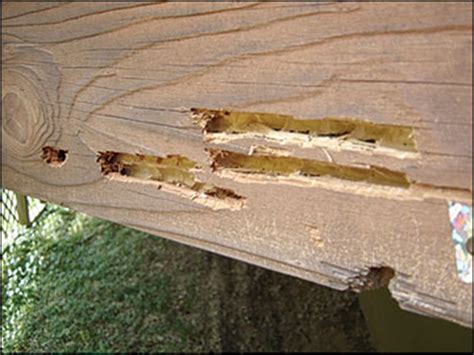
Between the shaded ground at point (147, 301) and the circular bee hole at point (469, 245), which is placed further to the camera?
the shaded ground at point (147, 301)

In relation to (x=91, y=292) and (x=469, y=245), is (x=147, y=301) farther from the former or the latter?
(x=469, y=245)

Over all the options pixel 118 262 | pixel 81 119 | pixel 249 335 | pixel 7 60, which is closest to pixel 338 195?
pixel 81 119

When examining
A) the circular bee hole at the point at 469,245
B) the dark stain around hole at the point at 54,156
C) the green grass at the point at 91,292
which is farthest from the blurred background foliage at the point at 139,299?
the circular bee hole at the point at 469,245

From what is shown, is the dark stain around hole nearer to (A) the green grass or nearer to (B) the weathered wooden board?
(B) the weathered wooden board

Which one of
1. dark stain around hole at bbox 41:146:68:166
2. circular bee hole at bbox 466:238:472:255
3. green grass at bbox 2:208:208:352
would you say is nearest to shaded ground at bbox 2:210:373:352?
green grass at bbox 2:208:208:352

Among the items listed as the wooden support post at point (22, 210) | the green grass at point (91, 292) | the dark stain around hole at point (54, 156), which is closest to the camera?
the dark stain around hole at point (54, 156)

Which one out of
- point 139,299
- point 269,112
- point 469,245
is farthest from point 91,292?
point 469,245

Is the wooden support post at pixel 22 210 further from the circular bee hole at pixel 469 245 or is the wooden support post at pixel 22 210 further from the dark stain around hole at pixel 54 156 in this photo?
the circular bee hole at pixel 469 245
